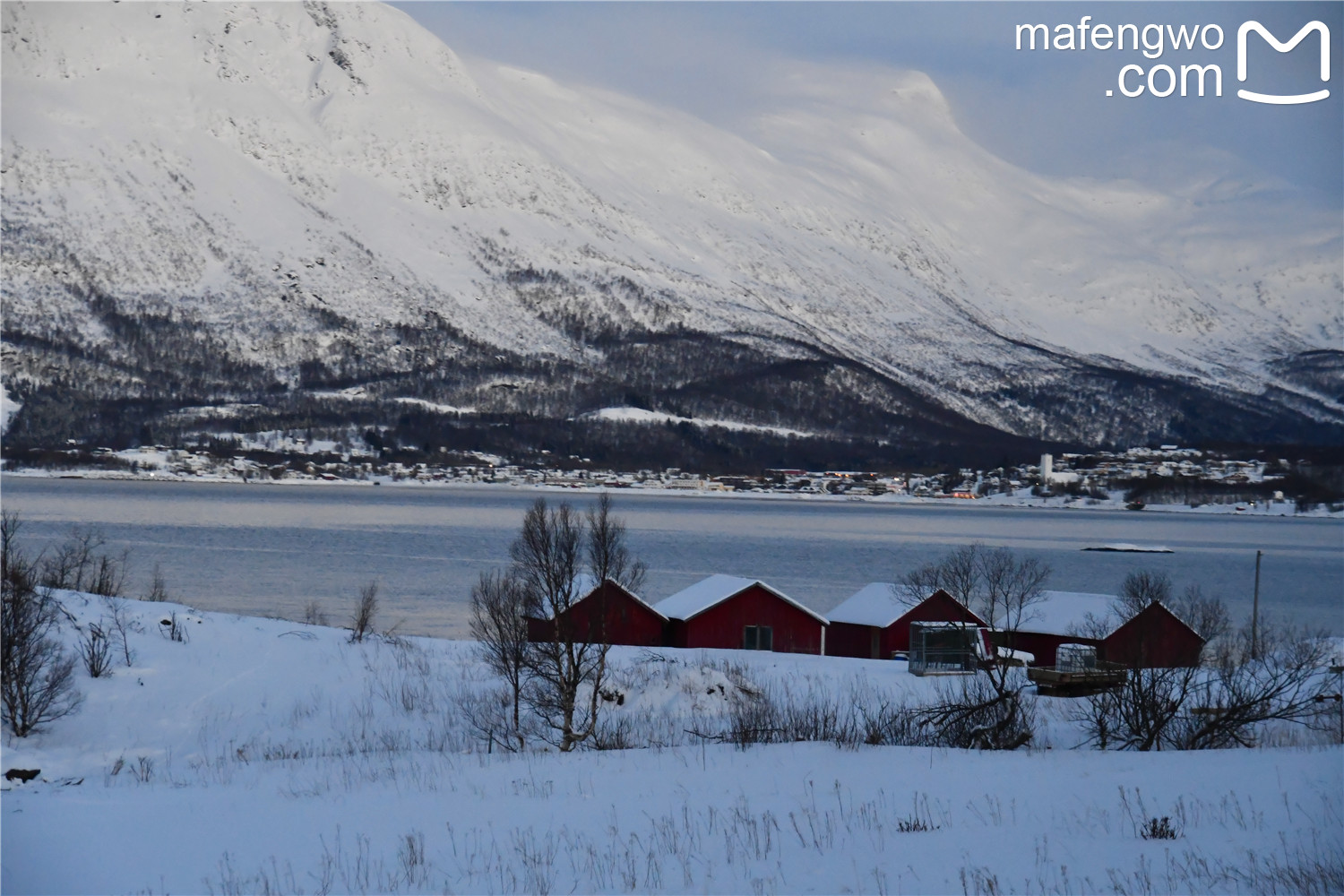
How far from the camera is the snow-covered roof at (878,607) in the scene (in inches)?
1332

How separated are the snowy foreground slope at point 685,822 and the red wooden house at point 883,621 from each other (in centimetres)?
1564

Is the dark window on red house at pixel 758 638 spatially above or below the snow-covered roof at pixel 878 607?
below

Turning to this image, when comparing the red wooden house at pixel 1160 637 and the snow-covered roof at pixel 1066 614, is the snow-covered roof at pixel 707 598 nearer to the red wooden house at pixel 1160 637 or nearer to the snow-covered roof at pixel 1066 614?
the snow-covered roof at pixel 1066 614

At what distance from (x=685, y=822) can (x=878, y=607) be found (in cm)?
2482

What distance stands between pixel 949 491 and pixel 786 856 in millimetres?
155752

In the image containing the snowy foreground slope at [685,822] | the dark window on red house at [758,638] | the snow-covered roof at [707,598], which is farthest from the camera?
the dark window on red house at [758,638]

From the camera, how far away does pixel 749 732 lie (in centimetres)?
1551

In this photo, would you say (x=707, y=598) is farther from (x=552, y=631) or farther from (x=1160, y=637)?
(x=552, y=631)

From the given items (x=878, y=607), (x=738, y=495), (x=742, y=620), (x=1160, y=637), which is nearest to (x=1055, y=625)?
(x=1160, y=637)

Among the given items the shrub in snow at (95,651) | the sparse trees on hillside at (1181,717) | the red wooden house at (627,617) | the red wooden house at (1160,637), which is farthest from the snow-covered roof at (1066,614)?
the shrub in snow at (95,651)

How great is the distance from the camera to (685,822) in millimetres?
10609

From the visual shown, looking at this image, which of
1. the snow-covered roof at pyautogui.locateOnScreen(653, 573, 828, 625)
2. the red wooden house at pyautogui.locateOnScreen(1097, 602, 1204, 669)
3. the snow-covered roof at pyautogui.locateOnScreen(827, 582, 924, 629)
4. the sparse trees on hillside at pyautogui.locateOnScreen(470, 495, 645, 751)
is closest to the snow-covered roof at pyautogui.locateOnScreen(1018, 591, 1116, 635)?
the red wooden house at pyautogui.locateOnScreen(1097, 602, 1204, 669)

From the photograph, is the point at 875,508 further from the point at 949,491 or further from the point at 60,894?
the point at 60,894

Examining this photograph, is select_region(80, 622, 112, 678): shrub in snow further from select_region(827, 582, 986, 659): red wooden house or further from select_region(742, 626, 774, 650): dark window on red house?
select_region(827, 582, 986, 659): red wooden house
